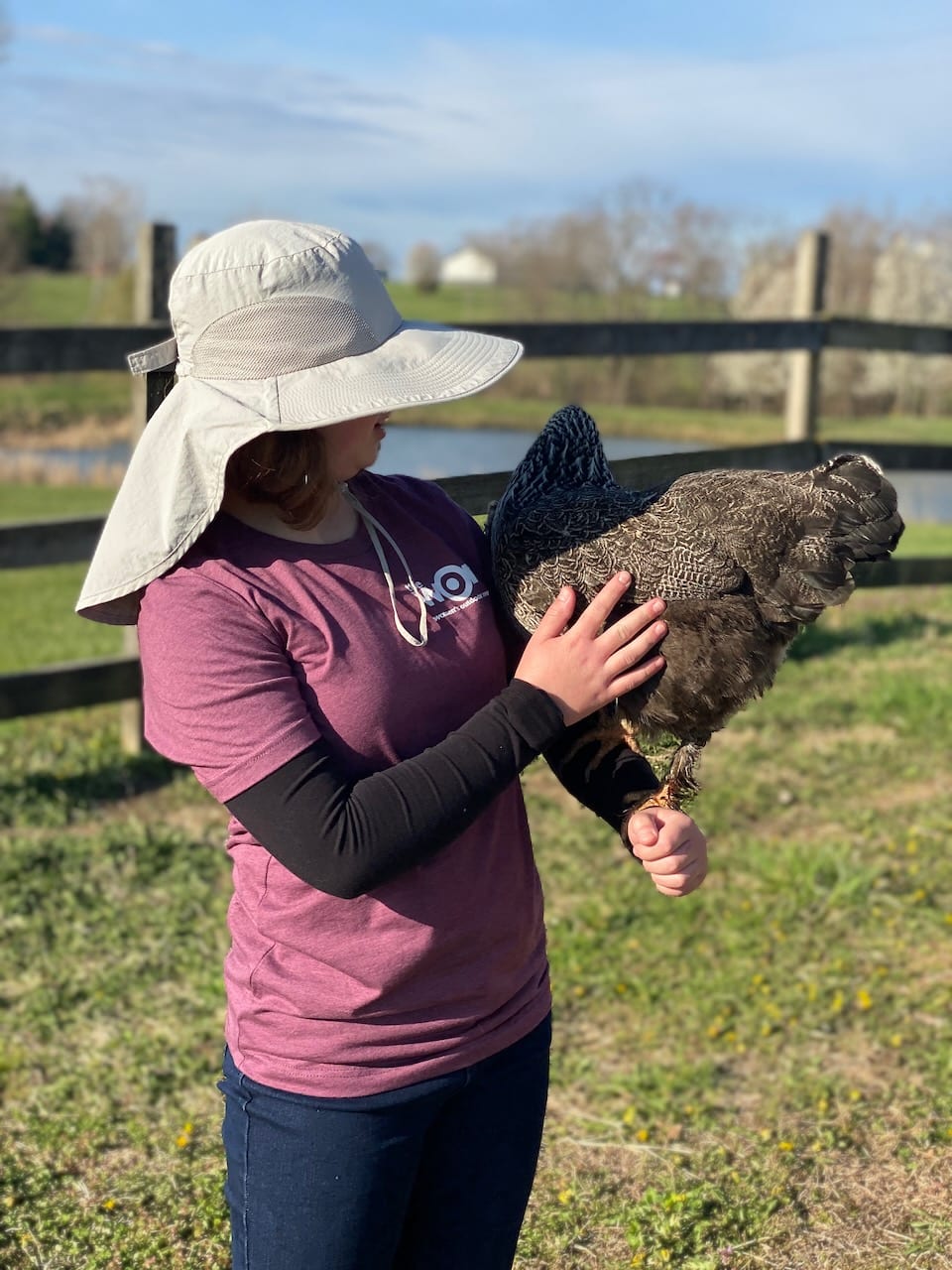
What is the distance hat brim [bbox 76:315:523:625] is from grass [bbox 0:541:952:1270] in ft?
6.22

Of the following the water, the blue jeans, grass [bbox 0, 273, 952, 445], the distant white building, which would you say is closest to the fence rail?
the water

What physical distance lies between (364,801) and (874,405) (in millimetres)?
33456

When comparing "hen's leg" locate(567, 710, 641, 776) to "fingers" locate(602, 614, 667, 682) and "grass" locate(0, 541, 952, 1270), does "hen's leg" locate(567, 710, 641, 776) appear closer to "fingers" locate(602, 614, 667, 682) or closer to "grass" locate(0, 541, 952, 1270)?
"fingers" locate(602, 614, 667, 682)

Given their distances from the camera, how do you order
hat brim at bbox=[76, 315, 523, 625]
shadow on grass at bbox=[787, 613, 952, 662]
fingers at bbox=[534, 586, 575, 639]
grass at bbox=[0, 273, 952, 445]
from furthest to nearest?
1. grass at bbox=[0, 273, 952, 445]
2. shadow on grass at bbox=[787, 613, 952, 662]
3. fingers at bbox=[534, 586, 575, 639]
4. hat brim at bbox=[76, 315, 523, 625]

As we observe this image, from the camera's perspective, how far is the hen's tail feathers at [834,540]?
232 centimetres

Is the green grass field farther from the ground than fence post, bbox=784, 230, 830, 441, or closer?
closer

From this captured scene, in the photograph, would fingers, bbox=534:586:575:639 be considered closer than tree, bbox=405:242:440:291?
Yes

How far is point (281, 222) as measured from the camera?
5.63 feet

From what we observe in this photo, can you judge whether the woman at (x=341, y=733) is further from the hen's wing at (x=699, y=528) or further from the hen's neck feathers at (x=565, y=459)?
the hen's neck feathers at (x=565, y=459)

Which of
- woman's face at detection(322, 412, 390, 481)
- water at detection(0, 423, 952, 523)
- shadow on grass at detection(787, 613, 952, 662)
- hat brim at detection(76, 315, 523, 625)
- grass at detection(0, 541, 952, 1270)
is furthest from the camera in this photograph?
water at detection(0, 423, 952, 523)

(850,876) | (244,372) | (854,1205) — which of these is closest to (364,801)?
(244,372)

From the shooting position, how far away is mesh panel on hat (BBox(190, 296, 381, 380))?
5.40 feet


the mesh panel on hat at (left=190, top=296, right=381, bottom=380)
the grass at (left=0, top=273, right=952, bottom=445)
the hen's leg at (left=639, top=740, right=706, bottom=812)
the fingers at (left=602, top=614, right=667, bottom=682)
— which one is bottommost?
the grass at (left=0, top=273, right=952, bottom=445)

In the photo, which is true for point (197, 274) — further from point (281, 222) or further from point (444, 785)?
point (444, 785)
